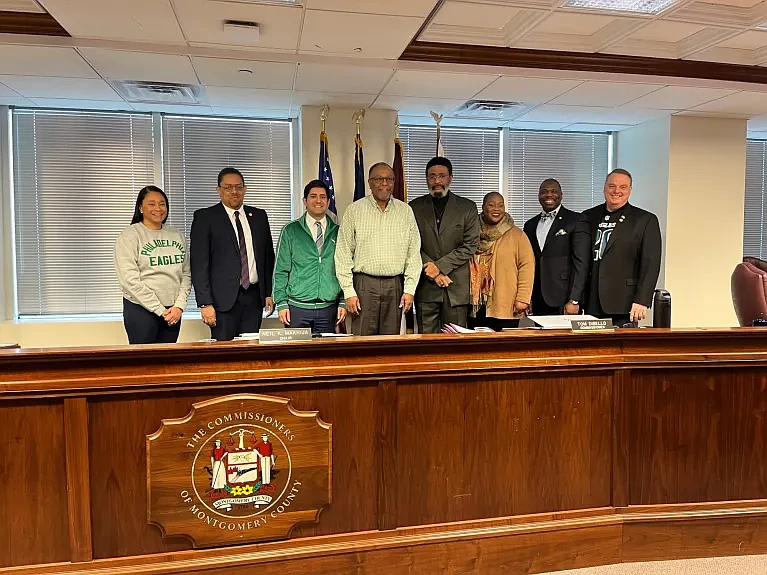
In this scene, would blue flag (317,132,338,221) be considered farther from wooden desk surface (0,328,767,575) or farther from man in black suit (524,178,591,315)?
wooden desk surface (0,328,767,575)

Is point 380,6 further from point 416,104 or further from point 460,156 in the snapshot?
point 460,156

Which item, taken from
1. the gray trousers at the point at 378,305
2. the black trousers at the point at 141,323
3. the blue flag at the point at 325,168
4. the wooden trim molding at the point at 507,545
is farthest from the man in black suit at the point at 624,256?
the black trousers at the point at 141,323

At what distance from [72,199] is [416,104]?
3043 millimetres

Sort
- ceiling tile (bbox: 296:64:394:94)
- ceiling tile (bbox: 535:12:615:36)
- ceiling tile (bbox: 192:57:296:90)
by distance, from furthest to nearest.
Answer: ceiling tile (bbox: 296:64:394:94)
ceiling tile (bbox: 192:57:296:90)
ceiling tile (bbox: 535:12:615:36)

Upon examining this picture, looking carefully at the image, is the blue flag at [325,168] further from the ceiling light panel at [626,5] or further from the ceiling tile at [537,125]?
the ceiling light panel at [626,5]

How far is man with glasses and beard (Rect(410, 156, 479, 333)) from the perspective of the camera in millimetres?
3498

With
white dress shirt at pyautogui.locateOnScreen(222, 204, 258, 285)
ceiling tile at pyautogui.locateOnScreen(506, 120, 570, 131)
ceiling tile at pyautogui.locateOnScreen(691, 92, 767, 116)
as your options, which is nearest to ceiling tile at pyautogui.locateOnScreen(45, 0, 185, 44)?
white dress shirt at pyautogui.locateOnScreen(222, 204, 258, 285)

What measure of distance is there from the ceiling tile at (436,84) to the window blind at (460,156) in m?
1.05

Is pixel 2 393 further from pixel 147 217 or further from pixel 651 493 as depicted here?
pixel 651 493

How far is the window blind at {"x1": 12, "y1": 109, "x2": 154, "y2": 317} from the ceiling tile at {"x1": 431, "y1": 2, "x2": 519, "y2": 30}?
2977 millimetres

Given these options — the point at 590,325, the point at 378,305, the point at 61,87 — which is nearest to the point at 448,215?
the point at 378,305

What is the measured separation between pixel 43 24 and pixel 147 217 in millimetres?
1231

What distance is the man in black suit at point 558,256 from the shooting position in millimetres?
3531

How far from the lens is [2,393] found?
170 centimetres
